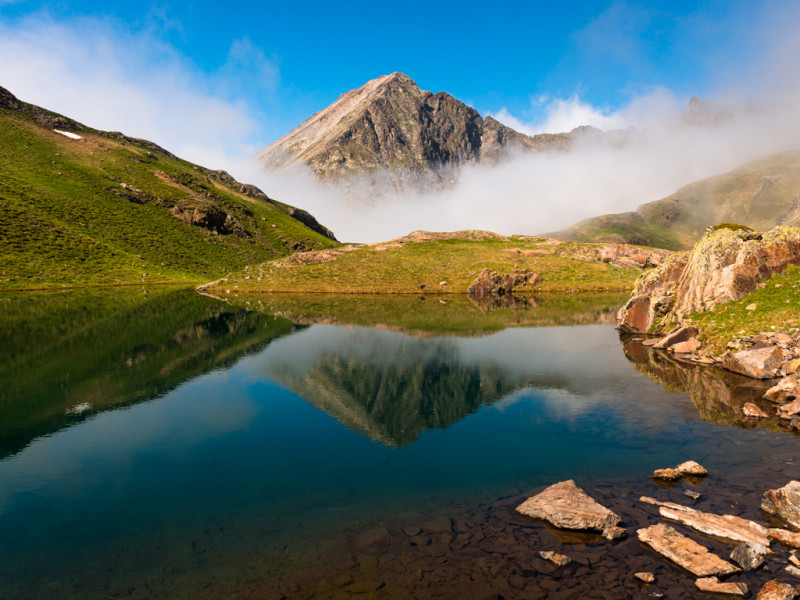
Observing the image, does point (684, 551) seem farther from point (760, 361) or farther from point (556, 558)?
point (760, 361)

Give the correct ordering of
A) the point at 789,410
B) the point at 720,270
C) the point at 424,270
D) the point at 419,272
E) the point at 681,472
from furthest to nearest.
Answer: the point at 424,270
the point at 419,272
the point at 720,270
the point at 789,410
the point at 681,472

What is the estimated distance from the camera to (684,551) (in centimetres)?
1384

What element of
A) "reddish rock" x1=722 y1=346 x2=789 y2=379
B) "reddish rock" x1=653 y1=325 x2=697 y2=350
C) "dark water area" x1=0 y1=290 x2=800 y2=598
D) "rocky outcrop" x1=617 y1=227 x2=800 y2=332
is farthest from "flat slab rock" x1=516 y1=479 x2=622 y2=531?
"rocky outcrop" x1=617 y1=227 x2=800 y2=332

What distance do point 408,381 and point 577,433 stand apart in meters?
15.6

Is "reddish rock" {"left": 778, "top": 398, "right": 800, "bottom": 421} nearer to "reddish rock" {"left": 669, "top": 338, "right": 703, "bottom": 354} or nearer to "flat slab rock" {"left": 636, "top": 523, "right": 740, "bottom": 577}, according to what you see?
"reddish rock" {"left": 669, "top": 338, "right": 703, "bottom": 354}

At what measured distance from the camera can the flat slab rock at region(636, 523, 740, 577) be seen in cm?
1302

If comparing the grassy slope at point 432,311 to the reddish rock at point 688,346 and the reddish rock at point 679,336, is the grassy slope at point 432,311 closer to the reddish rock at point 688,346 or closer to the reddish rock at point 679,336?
the reddish rock at point 679,336

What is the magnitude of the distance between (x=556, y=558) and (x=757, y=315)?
1504 inches

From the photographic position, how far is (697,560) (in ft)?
44.1

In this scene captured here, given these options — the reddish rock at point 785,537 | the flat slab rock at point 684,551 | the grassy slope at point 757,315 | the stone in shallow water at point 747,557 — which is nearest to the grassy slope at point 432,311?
the grassy slope at point 757,315

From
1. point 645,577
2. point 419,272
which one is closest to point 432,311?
point 419,272

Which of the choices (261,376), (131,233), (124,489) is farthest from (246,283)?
(124,489)

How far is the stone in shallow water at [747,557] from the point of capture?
13180mm

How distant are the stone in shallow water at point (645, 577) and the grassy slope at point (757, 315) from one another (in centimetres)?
3342
